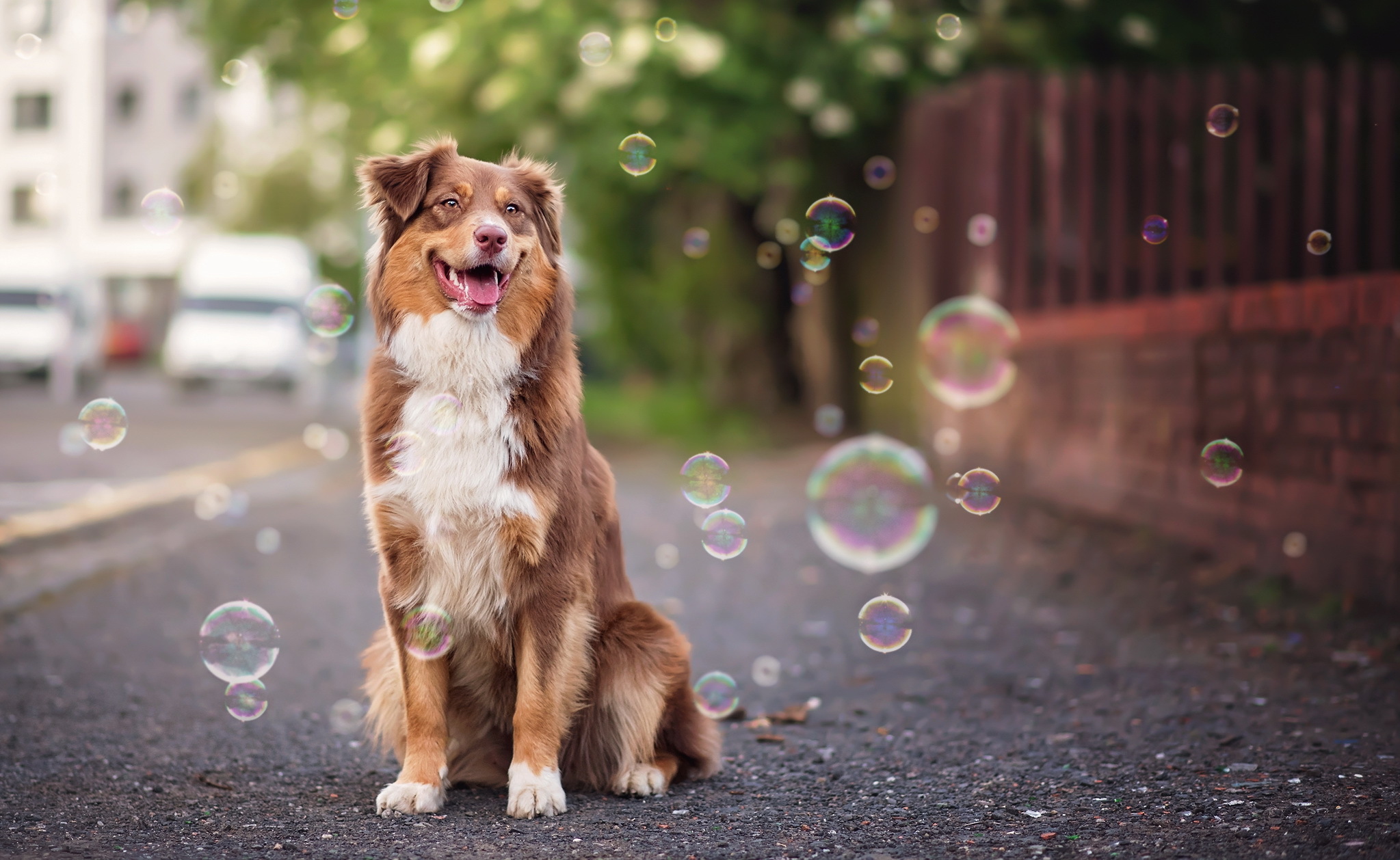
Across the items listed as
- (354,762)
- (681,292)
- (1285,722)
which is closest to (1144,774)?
(1285,722)

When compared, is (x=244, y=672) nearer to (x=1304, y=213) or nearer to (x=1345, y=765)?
(x=1345, y=765)

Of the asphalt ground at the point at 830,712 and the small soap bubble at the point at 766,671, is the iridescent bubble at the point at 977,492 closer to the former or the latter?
the asphalt ground at the point at 830,712

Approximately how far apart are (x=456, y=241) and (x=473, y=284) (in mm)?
131

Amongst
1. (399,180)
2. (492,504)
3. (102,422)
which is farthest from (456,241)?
(102,422)

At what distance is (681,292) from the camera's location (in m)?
17.0

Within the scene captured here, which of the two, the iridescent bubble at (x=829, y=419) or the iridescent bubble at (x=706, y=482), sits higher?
the iridescent bubble at (x=829, y=419)

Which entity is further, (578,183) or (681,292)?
(681,292)

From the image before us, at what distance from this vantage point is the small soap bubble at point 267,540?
328 inches

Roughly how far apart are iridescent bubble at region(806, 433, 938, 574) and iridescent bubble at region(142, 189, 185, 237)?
4334 mm

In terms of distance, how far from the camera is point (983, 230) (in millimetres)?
10469

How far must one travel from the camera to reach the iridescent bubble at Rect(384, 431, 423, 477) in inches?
135

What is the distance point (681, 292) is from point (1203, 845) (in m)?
14.2

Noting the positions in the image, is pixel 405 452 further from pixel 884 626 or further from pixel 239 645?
pixel 884 626

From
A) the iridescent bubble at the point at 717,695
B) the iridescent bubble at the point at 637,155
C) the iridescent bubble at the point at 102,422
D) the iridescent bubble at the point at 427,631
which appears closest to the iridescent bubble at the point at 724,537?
the iridescent bubble at the point at 717,695
